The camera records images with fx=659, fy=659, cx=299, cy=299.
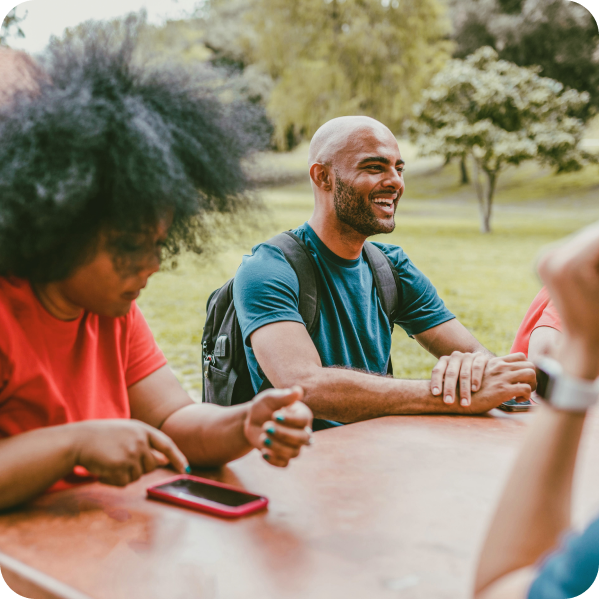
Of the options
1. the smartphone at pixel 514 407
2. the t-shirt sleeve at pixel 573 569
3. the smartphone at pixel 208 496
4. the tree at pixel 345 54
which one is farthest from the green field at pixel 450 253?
the tree at pixel 345 54

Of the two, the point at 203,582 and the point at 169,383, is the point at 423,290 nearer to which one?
the point at 169,383

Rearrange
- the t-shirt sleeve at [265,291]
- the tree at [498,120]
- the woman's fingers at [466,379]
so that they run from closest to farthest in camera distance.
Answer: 1. the woman's fingers at [466,379]
2. the t-shirt sleeve at [265,291]
3. the tree at [498,120]

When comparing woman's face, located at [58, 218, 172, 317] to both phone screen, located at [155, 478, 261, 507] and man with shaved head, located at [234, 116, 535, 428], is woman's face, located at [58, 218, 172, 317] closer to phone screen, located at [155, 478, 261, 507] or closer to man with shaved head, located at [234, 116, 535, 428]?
phone screen, located at [155, 478, 261, 507]

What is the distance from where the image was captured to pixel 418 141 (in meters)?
17.5

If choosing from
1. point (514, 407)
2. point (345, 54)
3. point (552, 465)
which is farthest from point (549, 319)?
point (345, 54)

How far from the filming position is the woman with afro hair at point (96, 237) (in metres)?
1.24

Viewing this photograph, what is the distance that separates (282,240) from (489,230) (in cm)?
1596

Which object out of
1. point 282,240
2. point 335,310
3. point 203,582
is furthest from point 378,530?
point 282,240

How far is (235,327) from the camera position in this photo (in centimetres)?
248

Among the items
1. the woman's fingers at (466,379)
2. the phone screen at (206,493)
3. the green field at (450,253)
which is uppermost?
the phone screen at (206,493)

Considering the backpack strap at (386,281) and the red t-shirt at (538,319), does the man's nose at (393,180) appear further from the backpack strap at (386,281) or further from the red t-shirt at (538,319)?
the red t-shirt at (538,319)

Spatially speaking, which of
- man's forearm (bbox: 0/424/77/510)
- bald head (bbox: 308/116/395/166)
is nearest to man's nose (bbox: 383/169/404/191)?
bald head (bbox: 308/116/395/166)

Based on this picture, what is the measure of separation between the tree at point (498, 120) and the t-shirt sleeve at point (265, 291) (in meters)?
15.0

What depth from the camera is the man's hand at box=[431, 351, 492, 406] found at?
2.01 meters
